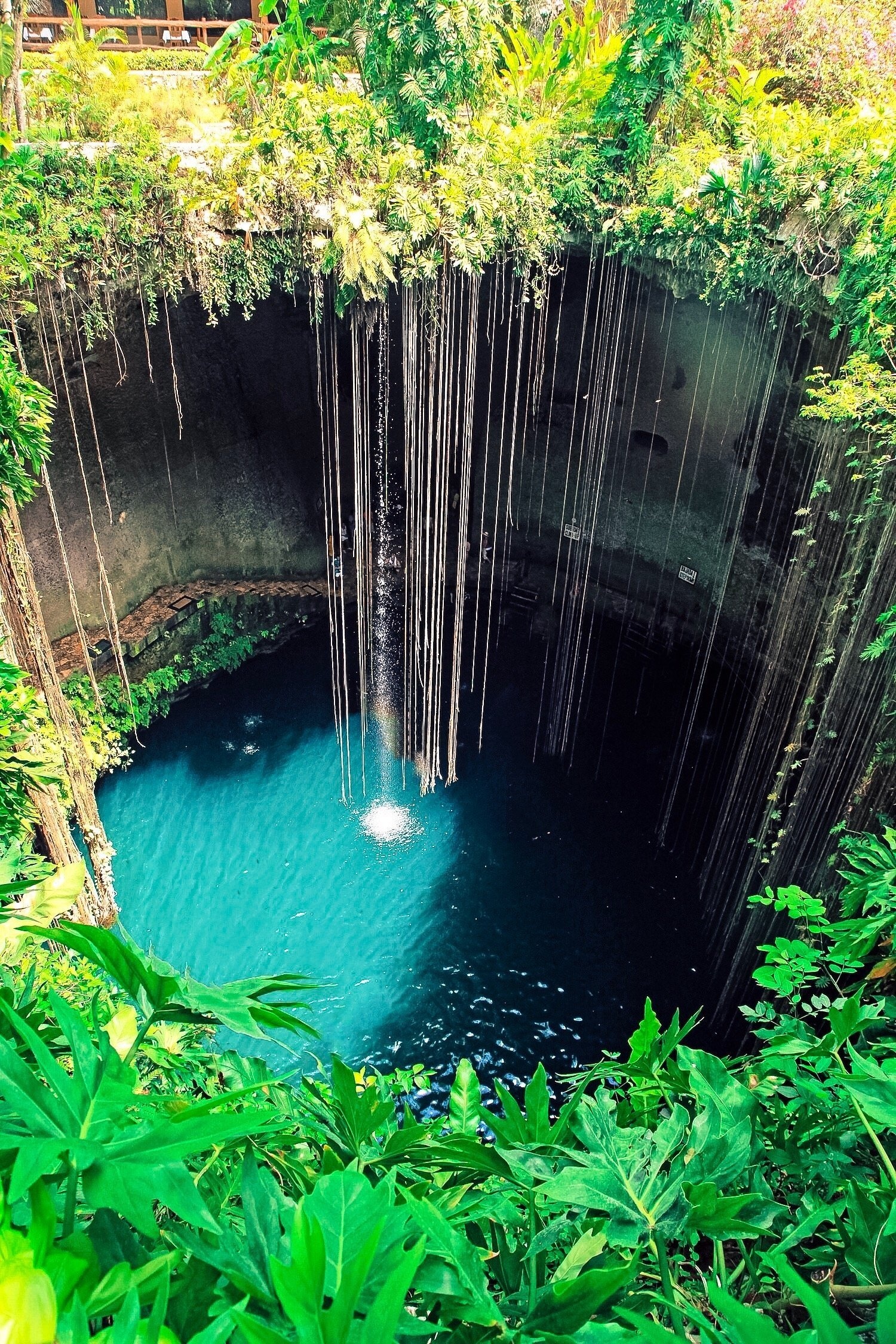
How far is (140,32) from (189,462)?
13.0 ft

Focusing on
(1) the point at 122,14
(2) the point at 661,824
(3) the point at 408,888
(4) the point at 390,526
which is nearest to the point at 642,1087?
(3) the point at 408,888

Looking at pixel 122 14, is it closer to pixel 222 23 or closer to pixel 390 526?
pixel 222 23

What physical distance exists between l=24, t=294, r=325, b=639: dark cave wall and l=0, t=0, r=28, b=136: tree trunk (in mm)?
1319

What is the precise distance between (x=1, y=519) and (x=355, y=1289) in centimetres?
413

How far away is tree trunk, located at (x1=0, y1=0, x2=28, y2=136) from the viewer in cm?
421

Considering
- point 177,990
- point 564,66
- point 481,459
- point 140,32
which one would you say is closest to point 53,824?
point 177,990

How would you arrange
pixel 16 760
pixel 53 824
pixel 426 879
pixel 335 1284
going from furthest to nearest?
pixel 426 879, pixel 53 824, pixel 16 760, pixel 335 1284

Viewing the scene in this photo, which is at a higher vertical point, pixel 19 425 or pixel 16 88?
pixel 16 88

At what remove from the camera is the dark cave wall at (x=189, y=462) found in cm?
631

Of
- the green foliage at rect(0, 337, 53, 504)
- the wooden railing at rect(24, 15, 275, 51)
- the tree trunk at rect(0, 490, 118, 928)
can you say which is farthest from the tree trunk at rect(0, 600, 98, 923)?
the wooden railing at rect(24, 15, 275, 51)

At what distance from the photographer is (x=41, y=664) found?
173 inches

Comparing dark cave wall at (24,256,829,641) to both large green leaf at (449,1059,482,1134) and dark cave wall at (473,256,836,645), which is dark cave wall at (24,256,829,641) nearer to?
dark cave wall at (473,256,836,645)

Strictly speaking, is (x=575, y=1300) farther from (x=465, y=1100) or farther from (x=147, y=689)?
(x=147, y=689)

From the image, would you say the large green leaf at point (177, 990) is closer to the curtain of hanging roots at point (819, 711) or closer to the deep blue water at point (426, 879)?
the curtain of hanging roots at point (819, 711)
